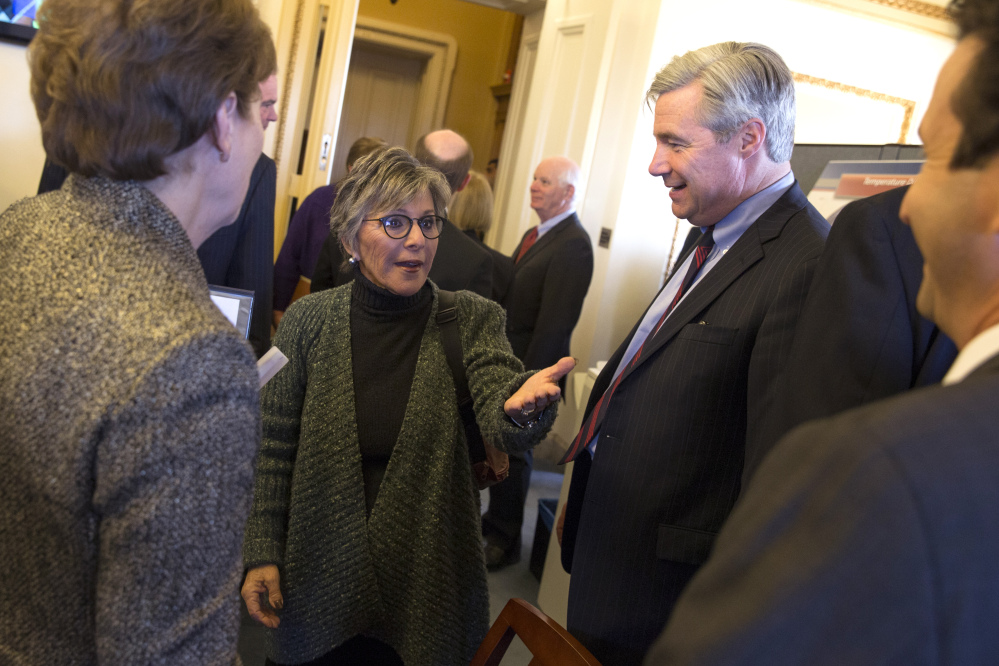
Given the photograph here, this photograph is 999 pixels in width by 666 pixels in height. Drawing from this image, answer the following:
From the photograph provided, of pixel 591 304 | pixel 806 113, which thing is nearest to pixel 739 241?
pixel 591 304

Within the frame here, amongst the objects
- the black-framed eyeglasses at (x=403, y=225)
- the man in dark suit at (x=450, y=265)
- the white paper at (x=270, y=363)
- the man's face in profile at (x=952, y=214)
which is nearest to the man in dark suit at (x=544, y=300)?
the man in dark suit at (x=450, y=265)

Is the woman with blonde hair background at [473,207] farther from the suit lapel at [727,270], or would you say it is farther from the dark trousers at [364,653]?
A: the dark trousers at [364,653]

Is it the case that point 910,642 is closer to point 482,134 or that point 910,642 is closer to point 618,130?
point 618,130

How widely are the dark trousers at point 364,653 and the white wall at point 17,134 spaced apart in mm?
2300

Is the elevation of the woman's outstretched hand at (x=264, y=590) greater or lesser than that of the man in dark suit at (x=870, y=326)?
lesser

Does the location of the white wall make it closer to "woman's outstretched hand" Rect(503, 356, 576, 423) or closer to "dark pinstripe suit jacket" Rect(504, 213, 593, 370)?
"dark pinstripe suit jacket" Rect(504, 213, 593, 370)

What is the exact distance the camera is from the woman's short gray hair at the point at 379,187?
171 centimetres

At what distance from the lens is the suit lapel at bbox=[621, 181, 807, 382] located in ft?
4.79

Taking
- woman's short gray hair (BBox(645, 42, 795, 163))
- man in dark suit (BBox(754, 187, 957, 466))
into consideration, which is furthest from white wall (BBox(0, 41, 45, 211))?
man in dark suit (BBox(754, 187, 957, 466))

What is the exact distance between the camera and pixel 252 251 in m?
2.30

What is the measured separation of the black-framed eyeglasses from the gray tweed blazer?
894 millimetres

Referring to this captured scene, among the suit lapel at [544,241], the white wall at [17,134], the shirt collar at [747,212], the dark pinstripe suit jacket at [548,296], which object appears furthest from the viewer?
the suit lapel at [544,241]

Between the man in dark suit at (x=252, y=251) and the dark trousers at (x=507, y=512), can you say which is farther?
the dark trousers at (x=507, y=512)

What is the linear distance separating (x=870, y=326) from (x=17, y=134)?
3.10 m
